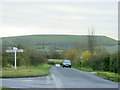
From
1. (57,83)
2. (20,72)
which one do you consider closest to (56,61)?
(20,72)

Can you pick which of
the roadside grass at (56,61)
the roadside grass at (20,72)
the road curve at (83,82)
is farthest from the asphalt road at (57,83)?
the roadside grass at (56,61)

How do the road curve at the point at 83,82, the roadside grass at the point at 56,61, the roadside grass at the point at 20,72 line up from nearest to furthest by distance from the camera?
the road curve at the point at 83,82, the roadside grass at the point at 20,72, the roadside grass at the point at 56,61

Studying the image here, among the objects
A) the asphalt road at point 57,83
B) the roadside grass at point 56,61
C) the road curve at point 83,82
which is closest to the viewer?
the asphalt road at point 57,83

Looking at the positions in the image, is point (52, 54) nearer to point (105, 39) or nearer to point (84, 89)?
point (105, 39)

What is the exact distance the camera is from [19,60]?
1794 inches

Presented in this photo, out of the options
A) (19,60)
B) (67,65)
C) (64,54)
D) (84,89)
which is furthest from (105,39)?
(84,89)

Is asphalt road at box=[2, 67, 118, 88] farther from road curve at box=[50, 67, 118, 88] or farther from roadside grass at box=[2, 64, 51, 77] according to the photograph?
roadside grass at box=[2, 64, 51, 77]

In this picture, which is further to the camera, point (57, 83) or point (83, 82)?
point (83, 82)

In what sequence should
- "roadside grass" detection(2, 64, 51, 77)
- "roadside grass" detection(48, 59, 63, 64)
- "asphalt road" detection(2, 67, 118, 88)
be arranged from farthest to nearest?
"roadside grass" detection(48, 59, 63, 64) < "roadside grass" detection(2, 64, 51, 77) < "asphalt road" detection(2, 67, 118, 88)

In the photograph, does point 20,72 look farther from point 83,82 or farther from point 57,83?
point 57,83

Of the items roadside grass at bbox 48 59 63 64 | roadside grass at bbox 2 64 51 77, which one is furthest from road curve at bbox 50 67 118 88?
roadside grass at bbox 48 59 63 64

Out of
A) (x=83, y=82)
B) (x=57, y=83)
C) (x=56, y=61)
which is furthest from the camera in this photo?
(x=56, y=61)

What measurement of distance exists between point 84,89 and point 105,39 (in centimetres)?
5989

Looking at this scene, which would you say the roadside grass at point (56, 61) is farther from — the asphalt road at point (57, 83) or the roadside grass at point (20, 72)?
the asphalt road at point (57, 83)
